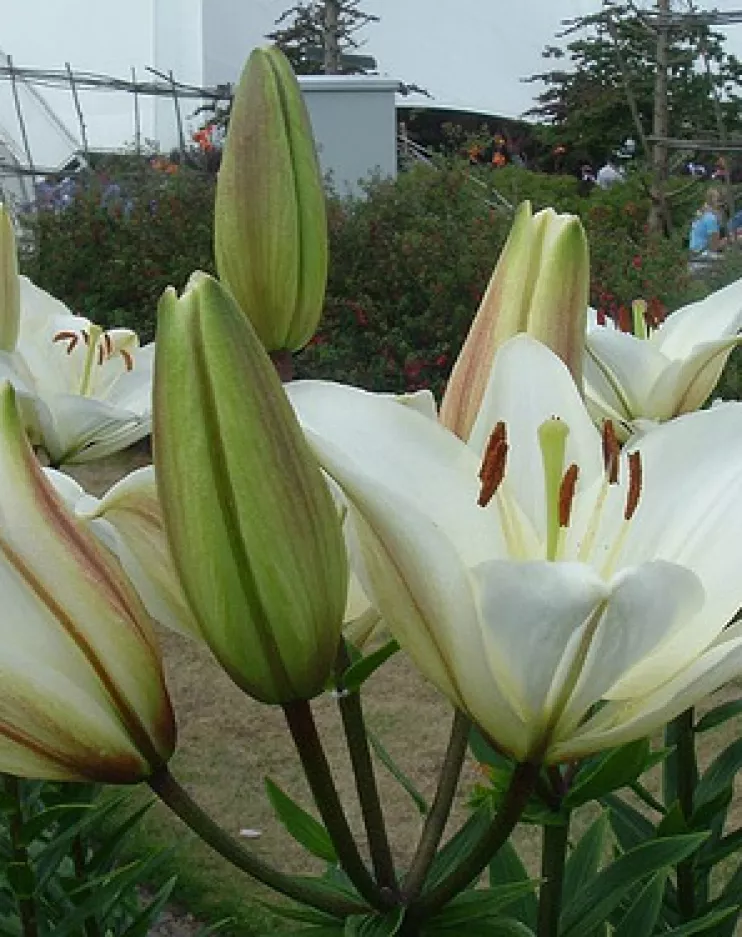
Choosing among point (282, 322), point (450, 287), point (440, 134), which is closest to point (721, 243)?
point (450, 287)

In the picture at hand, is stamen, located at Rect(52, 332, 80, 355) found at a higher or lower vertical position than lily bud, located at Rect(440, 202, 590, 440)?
lower

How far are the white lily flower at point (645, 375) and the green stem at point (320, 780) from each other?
40 centimetres

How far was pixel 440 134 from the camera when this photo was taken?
20.0 m

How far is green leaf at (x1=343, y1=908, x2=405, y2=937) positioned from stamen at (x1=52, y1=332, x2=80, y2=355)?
1.72ft

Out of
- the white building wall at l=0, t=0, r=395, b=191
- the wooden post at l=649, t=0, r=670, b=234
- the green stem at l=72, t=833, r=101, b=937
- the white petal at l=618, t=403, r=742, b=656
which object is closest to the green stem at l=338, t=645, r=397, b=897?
the white petal at l=618, t=403, r=742, b=656

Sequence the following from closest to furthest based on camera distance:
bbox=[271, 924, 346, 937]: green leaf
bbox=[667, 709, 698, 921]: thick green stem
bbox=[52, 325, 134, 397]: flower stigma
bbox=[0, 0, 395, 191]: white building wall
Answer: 1. bbox=[271, 924, 346, 937]: green leaf
2. bbox=[667, 709, 698, 921]: thick green stem
3. bbox=[52, 325, 134, 397]: flower stigma
4. bbox=[0, 0, 395, 191]: white building wall

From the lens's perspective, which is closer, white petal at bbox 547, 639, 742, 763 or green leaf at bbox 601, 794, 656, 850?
white petal at bbox 547, 639, 742, 763

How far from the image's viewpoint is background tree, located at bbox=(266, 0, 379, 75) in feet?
45.9

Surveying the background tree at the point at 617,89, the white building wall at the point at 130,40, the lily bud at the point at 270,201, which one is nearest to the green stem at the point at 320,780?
the lily bud at the point at 270,201

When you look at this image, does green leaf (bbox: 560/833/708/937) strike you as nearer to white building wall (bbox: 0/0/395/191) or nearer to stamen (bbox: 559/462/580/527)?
stamen (bbox: 559/462/580/527)

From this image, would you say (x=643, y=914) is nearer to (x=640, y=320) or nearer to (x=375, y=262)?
(x=640, y=320)

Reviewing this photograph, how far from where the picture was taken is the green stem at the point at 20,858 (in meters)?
0.82

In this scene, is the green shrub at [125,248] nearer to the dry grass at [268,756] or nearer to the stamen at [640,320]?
the dry grass at [268,756]

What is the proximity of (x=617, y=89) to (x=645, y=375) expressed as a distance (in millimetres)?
13383
